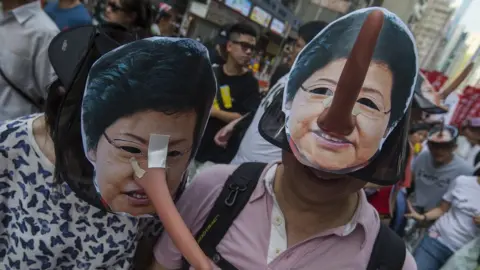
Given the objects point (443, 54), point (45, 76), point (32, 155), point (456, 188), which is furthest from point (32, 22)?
point (443, 54)

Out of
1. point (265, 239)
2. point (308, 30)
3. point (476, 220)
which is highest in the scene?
point (308, 30)

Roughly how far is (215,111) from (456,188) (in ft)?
6.58

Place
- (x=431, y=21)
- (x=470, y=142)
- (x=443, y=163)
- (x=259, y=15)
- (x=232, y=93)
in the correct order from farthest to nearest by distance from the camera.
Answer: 1. (x=259, y=15)
2. (x=431, y=21)
3. (x=470, y=142)
4. (x=443, y=163)
5. (x=232, y=93)

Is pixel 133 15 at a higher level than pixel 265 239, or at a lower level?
higher

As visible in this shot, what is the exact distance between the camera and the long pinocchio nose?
0.58 m

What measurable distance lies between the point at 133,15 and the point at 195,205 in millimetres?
595

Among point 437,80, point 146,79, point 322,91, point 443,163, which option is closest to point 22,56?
point 146,79

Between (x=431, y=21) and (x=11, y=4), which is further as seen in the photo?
(x=431, y=21)

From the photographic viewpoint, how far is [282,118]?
38.9 inches

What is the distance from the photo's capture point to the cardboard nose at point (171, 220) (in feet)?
2.37

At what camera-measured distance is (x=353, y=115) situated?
31.1 inches

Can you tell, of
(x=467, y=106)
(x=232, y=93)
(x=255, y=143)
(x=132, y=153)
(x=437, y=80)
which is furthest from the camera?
(x=467, y=106)

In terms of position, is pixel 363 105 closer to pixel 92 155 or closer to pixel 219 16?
pixel 92 155

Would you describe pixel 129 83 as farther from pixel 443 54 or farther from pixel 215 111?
pixel 443 54
